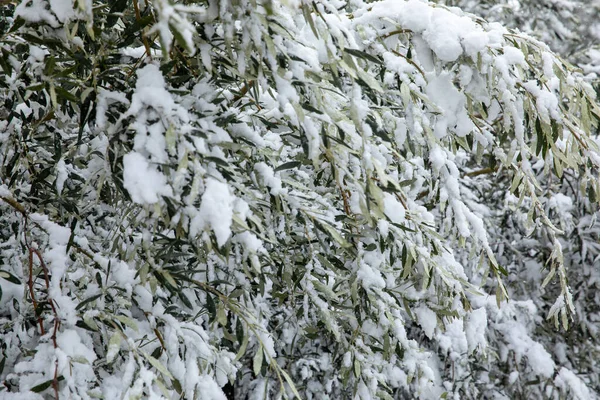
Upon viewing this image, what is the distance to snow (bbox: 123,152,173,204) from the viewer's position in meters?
0.93

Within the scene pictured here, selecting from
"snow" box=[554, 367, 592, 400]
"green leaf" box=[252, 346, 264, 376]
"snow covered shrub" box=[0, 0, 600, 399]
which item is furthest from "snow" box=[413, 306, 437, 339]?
"snow" box=[554, 367, 592, 400]

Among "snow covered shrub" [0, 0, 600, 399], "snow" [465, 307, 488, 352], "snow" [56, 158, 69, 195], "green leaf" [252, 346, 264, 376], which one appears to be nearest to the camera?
"snow covered shrub" [0, 0, 600, 399]

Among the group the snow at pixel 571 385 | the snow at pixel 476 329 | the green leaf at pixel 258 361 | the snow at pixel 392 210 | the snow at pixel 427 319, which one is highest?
the snow at pixel 392 210

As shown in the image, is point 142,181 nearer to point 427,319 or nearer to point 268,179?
point 268,179

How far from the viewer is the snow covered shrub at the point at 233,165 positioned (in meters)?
1.02

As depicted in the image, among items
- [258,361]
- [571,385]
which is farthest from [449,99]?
[571,385]

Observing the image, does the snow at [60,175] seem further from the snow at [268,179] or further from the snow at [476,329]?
the snow at [476,329]

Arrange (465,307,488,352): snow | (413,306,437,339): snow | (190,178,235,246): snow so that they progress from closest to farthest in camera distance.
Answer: (190,178,235,246): snow, (413,306,437,339): snow, (465,307,488,352): snow

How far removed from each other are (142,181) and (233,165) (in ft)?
1.14

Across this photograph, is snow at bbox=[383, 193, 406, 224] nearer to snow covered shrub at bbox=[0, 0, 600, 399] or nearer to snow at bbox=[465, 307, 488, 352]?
snow covered shrub at bbox=[0, 0, 600, 399]

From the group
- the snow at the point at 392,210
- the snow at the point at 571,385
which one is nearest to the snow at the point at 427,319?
the snow at the point at 392,210

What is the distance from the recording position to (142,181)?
0.94 metres

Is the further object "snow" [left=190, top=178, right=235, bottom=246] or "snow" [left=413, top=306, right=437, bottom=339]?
"snow" [left=413, top=306, right=437, bottom=339]

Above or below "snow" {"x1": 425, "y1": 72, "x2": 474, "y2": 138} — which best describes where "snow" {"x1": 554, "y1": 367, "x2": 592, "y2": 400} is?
below
